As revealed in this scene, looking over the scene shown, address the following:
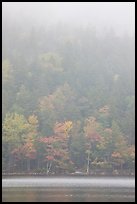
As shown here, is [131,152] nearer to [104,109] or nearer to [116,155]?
[116,155]

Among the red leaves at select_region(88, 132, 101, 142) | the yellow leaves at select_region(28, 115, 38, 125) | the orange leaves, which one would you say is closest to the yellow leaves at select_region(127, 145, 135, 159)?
the orange leaves

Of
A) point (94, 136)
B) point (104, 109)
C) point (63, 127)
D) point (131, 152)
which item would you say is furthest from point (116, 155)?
point (104, 109)

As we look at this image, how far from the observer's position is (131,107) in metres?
31.5

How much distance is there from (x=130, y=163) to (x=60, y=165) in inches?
164

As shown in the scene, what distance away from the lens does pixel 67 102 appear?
32.8 meters

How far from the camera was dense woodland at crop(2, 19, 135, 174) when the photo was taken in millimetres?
26906

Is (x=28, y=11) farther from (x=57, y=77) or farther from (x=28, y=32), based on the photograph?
(x=57, y=77)

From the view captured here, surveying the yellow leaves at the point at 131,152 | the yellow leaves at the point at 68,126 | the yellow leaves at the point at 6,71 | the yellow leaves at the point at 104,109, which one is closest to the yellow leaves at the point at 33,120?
the yellow leaves at the point at 68,126

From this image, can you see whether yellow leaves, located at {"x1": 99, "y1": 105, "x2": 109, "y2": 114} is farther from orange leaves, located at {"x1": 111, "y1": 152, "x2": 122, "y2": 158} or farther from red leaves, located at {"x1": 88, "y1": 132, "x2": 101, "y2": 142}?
orange leaves, located at {"x1": 111, "y1": 152, "x2": 122, "y2": 158}

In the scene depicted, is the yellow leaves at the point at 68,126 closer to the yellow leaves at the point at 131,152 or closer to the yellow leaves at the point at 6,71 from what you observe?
the yellow leaves at the point at 131,152

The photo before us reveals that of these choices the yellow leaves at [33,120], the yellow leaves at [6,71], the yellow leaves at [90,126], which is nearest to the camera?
the yellow leaves at [33,120]

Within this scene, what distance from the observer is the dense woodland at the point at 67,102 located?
26906 mm

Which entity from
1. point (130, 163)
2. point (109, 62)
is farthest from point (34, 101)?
point (109, 62)

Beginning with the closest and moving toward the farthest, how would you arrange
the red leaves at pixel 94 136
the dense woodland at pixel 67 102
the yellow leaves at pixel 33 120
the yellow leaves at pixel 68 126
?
1. the dense woodland at pixel 67 102
2. the red leaves at pixel 94 136
3. the yellow leaves at pixel 33 120
4. the yellow leaves at pixel 68 126
